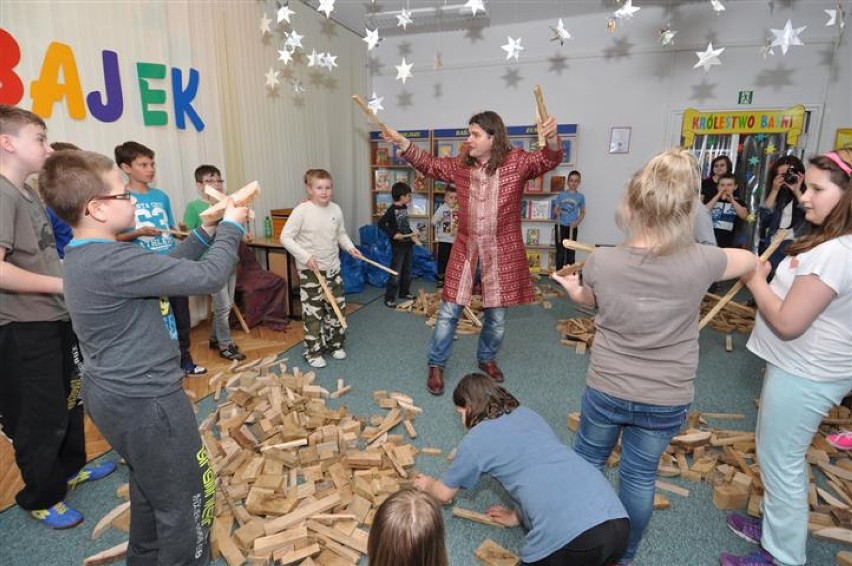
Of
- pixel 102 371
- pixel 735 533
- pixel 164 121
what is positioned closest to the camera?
pixel 102 371

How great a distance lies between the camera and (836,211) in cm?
153

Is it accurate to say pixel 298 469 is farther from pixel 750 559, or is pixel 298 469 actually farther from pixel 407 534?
pixel 750 559

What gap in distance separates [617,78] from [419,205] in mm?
3485

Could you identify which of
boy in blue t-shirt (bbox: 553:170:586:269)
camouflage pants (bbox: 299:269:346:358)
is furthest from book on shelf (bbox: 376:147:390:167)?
camouflage pants (bbox: 299:269:346:358)

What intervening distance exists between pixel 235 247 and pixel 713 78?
23.7 feet

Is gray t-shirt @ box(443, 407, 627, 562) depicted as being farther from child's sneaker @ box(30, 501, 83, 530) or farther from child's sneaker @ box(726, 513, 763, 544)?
child's sneaker @ box(30, 501, 83, 530)

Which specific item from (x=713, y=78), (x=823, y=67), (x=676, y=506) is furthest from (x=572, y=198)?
(x=676, y=506)

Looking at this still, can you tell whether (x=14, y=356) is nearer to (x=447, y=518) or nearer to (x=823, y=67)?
(x=447, y=518)

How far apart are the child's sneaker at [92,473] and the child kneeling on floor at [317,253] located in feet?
5.23

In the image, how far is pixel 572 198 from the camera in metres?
6.79

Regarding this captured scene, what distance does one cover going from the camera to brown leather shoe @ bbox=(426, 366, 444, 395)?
3393 millimetres

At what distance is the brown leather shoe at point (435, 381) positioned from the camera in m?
3.39

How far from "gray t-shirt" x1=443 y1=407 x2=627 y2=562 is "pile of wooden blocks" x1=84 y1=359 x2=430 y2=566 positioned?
0.81 metres

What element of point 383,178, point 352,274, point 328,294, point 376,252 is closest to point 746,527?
point 328,294
